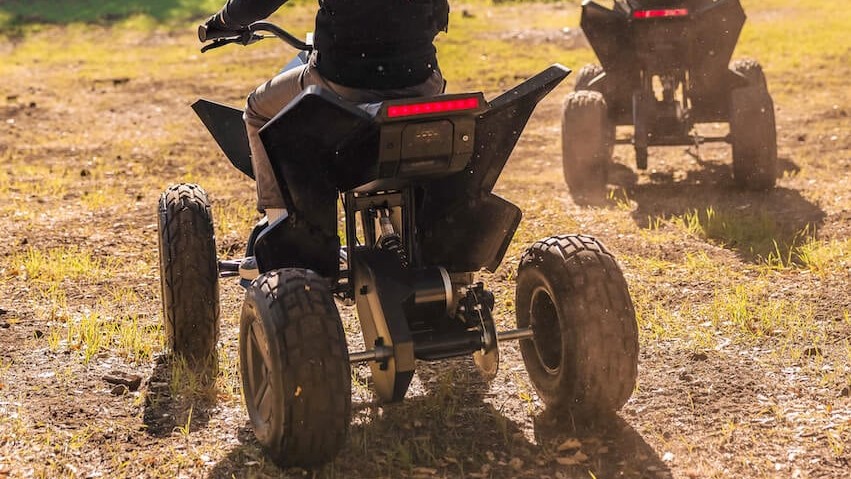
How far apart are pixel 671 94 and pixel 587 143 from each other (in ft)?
2.98

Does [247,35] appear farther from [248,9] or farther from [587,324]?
[587,324]

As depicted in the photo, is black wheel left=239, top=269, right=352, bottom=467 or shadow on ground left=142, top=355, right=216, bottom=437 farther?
shadow on ground left=142, top=355, right=216, bottom=437

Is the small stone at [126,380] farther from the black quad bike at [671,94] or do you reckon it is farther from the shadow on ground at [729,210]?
the black quad bike at [671,94]

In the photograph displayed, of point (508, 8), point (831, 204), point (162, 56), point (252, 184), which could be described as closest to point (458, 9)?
point (508, 8)

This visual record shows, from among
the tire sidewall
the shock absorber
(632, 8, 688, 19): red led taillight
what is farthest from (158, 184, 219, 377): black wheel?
(632, 8, 688, 19): red led taillight

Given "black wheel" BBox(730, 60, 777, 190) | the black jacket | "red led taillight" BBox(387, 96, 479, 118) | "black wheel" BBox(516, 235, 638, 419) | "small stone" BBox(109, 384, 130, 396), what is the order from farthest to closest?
"black wheel" BBox(730, 60, 777, 190)
"small stone" BBox(109, 384, 130, 396)
"black wheel" BBox(516, 235, 638, 419)
the black jacket
"red led taillight" BBox(387, 96, 479, 118)

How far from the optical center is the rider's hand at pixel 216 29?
477cm

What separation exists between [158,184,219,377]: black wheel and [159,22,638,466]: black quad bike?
2.65ft

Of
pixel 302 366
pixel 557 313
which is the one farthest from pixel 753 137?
pixel 302 366

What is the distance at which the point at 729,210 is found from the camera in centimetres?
833

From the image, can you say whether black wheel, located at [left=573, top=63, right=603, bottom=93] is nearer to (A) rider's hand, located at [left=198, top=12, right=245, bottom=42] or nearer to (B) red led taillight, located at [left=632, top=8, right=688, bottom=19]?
(B) red led taillight, located at [left=632, top=8, right=688, bottom=19]

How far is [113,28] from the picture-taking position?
886 inches

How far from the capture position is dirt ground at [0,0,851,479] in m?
4.29

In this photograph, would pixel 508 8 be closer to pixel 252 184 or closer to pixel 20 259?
pixel 252 184
